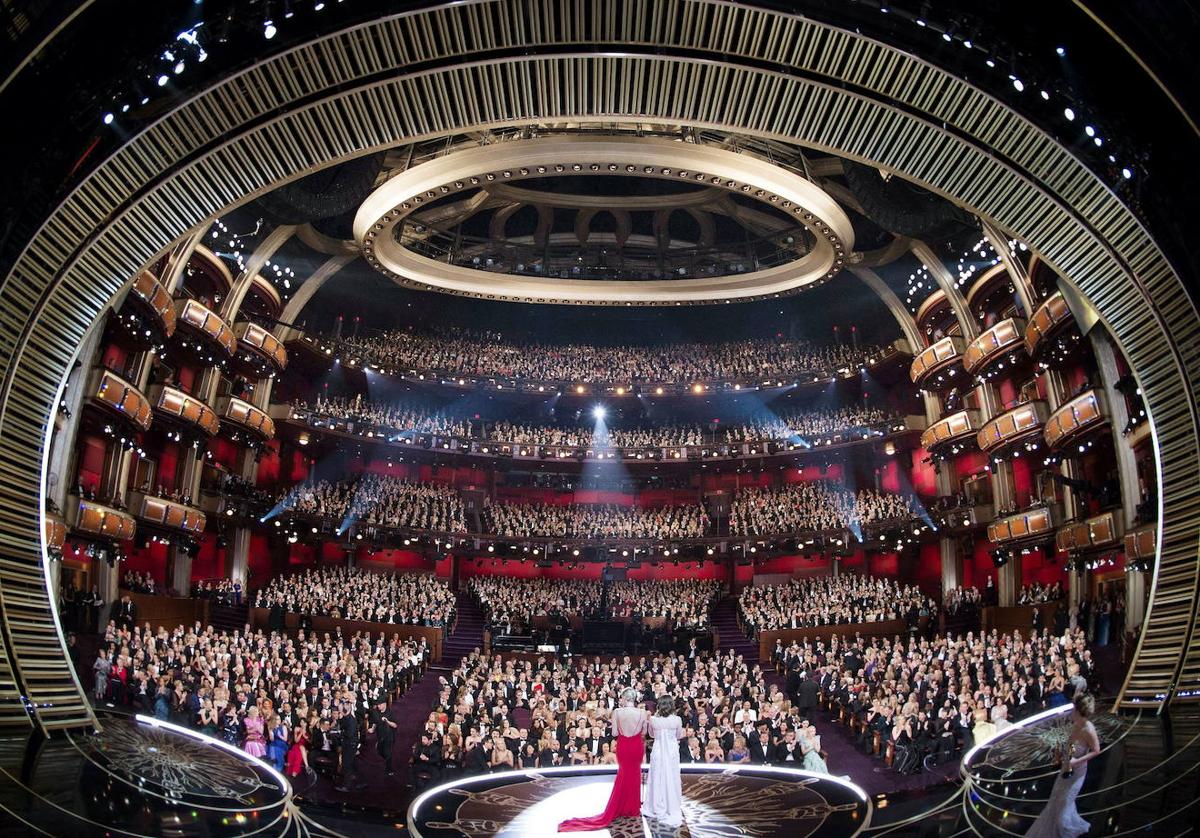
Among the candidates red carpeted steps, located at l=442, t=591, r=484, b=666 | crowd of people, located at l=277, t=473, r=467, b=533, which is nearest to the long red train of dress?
red carpeted steps, located at l=442, t=591, r=484, b=666

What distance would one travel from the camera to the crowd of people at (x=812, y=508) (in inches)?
1383

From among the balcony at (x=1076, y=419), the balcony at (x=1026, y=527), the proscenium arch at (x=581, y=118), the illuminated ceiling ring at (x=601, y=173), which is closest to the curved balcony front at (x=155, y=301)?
the illuminated ceiling ring at (x=601, y=173)

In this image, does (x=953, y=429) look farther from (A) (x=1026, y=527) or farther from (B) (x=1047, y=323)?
(B) (x=1047, y=323)

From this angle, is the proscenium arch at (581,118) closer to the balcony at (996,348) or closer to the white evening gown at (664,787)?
the white evening gown at (664,787)

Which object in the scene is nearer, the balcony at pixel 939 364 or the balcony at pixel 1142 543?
the balcony at pixel 1142 543

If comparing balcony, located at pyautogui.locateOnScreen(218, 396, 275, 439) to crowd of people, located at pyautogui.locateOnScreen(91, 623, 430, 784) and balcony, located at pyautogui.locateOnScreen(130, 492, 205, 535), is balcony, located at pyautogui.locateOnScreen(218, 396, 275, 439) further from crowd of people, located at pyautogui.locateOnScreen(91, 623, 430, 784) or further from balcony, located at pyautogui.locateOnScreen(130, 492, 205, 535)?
crowd of people, located at pyautogui.locateOnScreen(91, 623, 430, 784)

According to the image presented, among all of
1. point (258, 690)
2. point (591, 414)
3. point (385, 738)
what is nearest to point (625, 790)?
point (385, 738)

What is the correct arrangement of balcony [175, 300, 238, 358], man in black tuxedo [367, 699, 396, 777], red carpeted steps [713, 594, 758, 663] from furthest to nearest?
red carpeted steps [713, 594, 758, 663] → balcony [175, 300, 238, 358] → man in black tuxedo [367, 699, 396, 777]

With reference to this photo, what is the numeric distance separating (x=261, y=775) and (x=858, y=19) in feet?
39.0

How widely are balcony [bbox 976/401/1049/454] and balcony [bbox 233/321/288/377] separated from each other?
2653 centimetres

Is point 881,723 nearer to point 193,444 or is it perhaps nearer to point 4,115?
point 4,115

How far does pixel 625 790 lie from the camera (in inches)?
390

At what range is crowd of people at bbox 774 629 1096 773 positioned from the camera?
1645 centimetres

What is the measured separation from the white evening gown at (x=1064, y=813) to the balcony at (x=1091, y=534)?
58.1 feet
